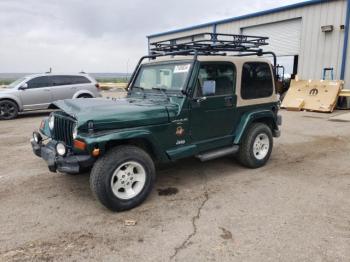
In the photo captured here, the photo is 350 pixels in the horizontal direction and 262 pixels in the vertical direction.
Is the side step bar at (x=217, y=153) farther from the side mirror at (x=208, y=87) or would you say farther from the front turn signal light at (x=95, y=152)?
the front turn signal light at (x=95, y=152)

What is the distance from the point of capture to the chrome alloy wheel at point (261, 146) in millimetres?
5438

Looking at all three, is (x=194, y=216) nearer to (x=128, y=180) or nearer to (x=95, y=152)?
(x=128, y=180)

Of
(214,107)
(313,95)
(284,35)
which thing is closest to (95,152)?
(214,107)

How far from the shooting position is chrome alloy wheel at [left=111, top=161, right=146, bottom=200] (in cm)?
372

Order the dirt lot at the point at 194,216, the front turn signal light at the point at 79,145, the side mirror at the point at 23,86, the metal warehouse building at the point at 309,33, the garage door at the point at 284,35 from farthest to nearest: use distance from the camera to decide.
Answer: the garage door at the point at 284,35, the metal warehouse building at the point at 309,33, the side mirror at the point at 23,86, the front turn signal light at the point at 79,145, the dirt lot at the point at 194,216

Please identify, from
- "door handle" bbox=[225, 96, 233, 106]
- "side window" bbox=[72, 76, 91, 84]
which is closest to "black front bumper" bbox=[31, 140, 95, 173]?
"door handle" bbox=[225, 96, 233, 106]

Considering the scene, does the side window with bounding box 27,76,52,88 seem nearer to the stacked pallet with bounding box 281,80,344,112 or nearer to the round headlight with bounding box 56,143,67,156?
the round headlight with bounding box 56,143,67,156

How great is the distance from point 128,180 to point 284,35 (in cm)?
1404

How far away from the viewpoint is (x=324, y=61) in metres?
13.9

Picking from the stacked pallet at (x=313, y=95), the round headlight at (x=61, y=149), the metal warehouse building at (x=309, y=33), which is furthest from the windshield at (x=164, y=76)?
the metal warehouse building at (x=309, y=33)

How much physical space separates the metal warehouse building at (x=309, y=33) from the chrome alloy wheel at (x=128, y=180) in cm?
1240

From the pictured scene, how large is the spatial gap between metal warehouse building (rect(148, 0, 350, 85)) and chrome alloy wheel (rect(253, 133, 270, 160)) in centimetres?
976

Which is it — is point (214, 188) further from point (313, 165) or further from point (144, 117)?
point (313, 165)

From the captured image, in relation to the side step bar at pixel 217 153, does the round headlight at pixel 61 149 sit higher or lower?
higher
